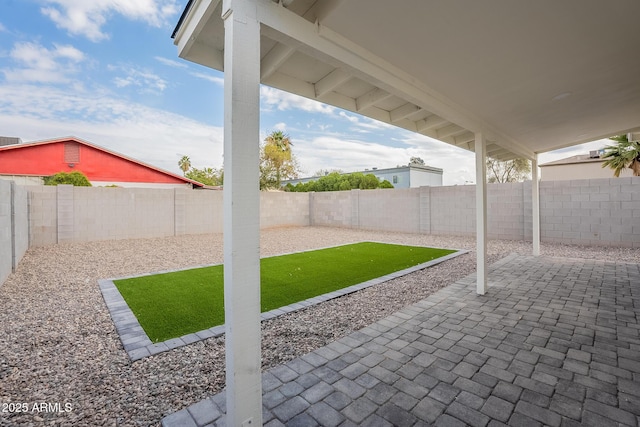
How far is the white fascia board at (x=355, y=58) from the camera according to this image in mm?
1659

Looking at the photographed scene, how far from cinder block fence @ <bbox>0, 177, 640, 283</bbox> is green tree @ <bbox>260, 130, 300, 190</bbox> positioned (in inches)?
440

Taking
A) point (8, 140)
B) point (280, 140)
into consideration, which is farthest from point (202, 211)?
point (8, 140)

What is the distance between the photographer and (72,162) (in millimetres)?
15984

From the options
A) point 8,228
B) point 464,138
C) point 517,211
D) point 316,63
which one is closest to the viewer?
point 316,63

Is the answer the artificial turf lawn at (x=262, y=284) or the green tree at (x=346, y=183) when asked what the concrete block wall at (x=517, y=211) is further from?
the green tree at (x=346, y=183)

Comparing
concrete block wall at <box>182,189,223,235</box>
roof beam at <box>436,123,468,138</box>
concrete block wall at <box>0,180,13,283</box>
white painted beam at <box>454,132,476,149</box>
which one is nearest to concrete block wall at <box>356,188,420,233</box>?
white painted beam at <box>454,132,476,149</box>

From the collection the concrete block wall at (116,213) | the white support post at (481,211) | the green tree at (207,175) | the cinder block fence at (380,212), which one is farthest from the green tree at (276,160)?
the white support post at (481,211)

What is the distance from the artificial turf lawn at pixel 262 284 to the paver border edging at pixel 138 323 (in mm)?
85

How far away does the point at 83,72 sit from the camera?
13.5 metres

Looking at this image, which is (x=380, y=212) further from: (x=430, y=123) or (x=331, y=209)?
(x=430, y=123)

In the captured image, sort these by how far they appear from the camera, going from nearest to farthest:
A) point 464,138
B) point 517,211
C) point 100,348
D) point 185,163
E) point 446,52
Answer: point 446,52, point 100,348, point 464,138, point 517,211, point 185,163

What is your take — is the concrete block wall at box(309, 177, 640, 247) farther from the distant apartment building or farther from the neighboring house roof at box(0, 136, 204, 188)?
the distant apartment building

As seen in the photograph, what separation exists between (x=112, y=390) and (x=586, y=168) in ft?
87.2

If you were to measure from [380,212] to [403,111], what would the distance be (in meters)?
9.04
